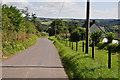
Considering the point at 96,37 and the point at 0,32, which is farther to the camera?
the point at 96,37

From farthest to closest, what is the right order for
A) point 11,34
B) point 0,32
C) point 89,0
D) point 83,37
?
point 83,37 → point 11,34 → point 0,32 → point 89,0

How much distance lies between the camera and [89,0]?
1684 centimetres

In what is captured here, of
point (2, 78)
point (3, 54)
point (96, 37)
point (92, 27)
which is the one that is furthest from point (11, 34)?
point (92, 27)

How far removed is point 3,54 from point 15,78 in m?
9.55

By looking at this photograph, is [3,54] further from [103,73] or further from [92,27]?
[92,27]

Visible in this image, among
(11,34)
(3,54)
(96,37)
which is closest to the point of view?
(3,54)

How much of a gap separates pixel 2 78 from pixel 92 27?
7405cm

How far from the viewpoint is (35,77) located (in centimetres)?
1020

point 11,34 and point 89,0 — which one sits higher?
point 89,0

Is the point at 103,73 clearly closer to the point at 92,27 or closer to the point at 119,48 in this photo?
the point at 119,48

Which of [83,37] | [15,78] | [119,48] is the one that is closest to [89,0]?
[15,78]

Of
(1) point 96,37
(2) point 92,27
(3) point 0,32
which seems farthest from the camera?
(2) point 92,27

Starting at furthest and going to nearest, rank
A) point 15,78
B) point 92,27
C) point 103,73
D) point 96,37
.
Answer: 1. point 92,27
2. point 96,37
3. point 15,78
4. point 103,73

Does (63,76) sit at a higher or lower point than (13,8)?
A: lower
